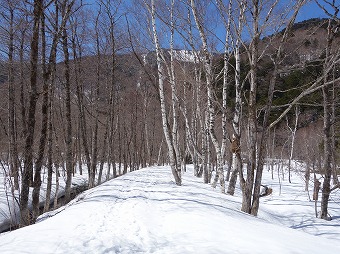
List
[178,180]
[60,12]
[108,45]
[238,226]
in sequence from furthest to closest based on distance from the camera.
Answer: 1. [108,45]
2. [178,180]
3. [60,12]
4. [238,226]

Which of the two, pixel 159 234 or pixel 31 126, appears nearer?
pixel 159 234

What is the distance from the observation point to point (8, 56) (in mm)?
14312

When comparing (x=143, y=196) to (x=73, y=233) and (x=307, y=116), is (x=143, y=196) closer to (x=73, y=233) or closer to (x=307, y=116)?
(x=73, y=233)

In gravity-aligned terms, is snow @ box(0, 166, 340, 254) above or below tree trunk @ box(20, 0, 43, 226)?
below

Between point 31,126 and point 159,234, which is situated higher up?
point 31,126

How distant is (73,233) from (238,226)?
2670 millimetres

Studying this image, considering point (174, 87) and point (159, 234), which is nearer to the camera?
point (159, 234)

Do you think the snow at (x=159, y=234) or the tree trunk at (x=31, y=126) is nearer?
the snow at (x=159, y=234)

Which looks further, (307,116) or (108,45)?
(307,116)

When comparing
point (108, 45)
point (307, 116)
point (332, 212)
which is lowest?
point (332, 212)

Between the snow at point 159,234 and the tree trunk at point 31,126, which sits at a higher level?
the tree trunk at point 31,126

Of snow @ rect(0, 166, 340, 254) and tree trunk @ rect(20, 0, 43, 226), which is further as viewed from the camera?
tree trunk @ rect(20, 0, 43, 226)

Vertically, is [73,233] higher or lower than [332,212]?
higher

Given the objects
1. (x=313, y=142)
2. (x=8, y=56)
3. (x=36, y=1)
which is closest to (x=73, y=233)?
(x=36, y=1)
